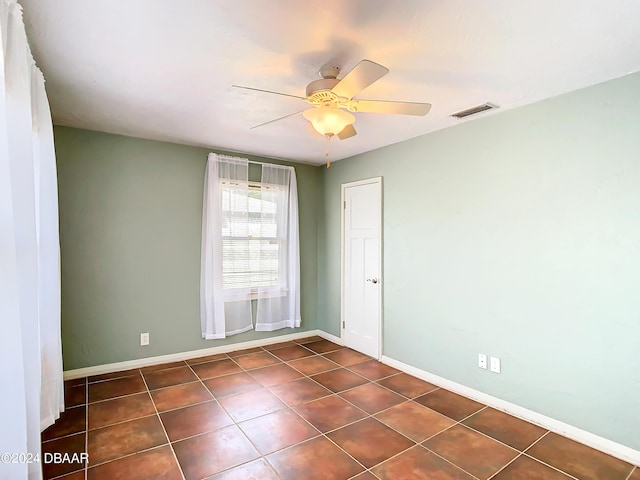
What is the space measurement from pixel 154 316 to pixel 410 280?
2.81 metres

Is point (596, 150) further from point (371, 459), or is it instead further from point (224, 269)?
point (224, 269)

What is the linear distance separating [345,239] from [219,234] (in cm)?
160

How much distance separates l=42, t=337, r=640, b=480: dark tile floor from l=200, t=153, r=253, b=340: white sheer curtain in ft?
2.26

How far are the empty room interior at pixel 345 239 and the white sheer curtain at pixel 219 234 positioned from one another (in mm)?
26

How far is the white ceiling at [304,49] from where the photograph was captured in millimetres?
1589

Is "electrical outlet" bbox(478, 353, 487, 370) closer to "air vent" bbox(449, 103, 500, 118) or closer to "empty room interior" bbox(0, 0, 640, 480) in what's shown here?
"empty room interior" bbox(0, 0, 640, 480)

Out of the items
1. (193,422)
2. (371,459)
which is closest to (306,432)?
(371,459)

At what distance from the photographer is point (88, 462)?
2.09 meters

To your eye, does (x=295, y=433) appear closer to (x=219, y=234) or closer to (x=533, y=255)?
(x=533, y=255)

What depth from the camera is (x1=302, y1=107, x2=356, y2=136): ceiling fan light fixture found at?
202 centimetres

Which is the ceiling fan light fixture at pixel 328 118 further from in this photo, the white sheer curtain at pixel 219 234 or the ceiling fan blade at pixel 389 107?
the white sheer curtain at pixel 219 234

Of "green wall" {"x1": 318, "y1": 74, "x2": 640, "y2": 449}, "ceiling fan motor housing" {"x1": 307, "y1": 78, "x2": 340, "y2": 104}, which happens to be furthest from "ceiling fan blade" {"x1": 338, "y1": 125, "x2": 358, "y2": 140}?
"green wall" {"x1": 318, "y1": 74, "x2": 640, "y2": 449}

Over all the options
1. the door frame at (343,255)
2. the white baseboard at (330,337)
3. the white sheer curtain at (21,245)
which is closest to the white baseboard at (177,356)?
the white baseboard at (330,337)

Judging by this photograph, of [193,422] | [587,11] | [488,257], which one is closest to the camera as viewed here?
[587,11]
